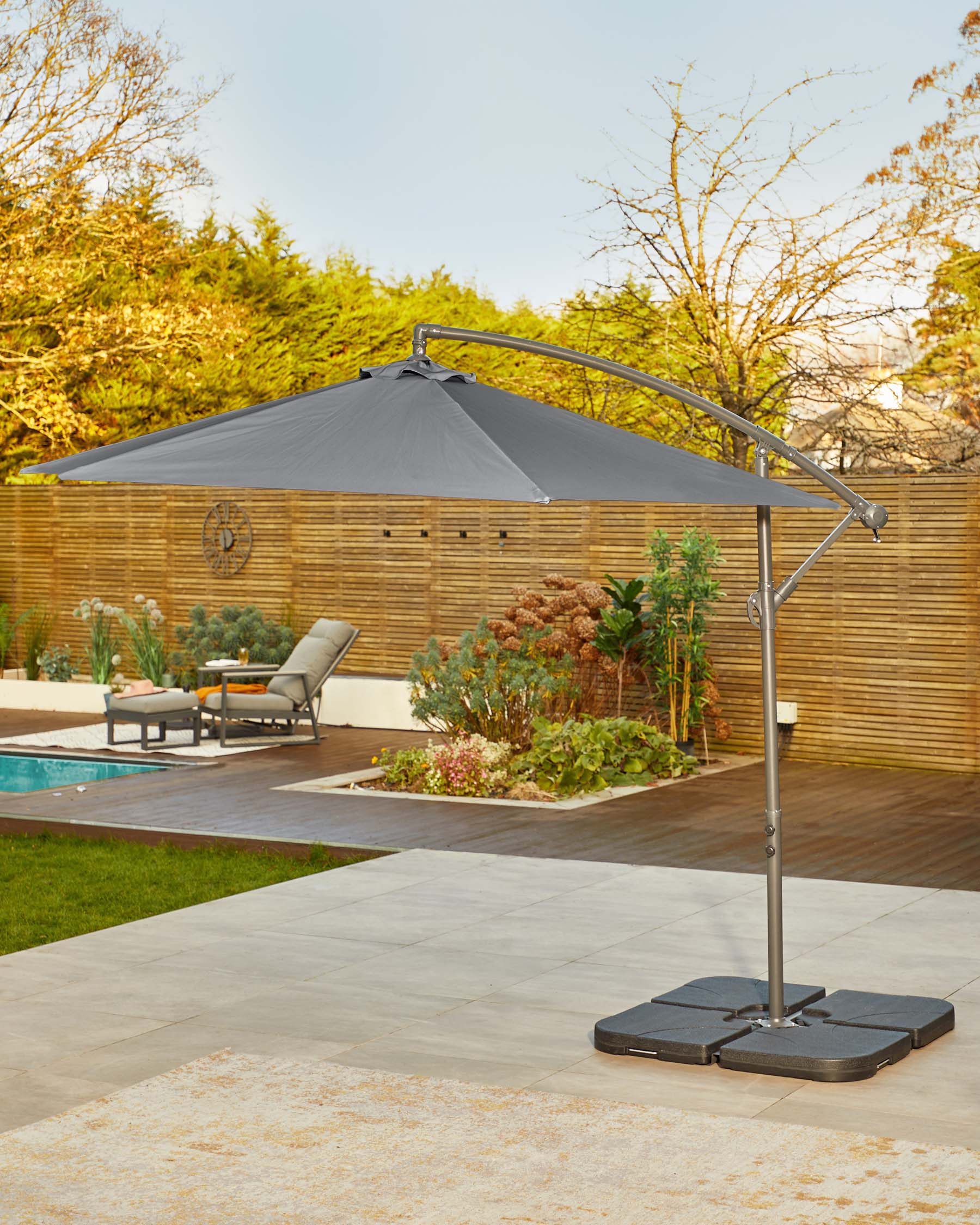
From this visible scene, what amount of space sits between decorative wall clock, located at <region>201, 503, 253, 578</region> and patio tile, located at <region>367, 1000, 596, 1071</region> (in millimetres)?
9991

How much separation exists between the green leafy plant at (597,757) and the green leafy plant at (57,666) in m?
6.67

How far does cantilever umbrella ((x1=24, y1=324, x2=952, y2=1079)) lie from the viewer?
15.0ft

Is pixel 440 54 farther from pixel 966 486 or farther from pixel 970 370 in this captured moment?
pixel 966 486

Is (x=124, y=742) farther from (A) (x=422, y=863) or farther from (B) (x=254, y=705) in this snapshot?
(A) (x=422, y=863)

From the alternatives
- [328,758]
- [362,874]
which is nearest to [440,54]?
[328,758]

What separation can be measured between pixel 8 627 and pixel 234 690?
4.64m

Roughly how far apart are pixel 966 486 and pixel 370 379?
6441 millimetres

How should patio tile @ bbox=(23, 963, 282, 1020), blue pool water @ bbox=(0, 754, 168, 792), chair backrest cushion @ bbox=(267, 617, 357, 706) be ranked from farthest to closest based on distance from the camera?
1. chair backrest cushion @ bbox=(267, 617, 357, 706)
2. blue pool water @ bbox=(0, 754, 168, 792)
3. patio tile @ bbox=(23, 963, 282, 1020)

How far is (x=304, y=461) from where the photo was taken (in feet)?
15.5

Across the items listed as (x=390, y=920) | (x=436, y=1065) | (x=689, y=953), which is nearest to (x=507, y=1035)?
(x=436, y=1065)

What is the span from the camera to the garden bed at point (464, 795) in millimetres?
9867

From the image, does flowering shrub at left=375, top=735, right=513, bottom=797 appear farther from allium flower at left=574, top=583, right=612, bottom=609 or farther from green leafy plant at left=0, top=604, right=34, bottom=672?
green leafy plant at left=0, top=604, right=34, bottom=672

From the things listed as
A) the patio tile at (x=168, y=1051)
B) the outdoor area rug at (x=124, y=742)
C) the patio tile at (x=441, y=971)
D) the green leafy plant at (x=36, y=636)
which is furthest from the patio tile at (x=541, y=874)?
the green leafy plant at (x=36, y=636)

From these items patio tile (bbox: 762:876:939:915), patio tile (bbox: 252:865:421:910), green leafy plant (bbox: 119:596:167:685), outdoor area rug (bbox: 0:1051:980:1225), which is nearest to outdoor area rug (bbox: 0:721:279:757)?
green leafy plant (bbox: 119:596:167:685)
